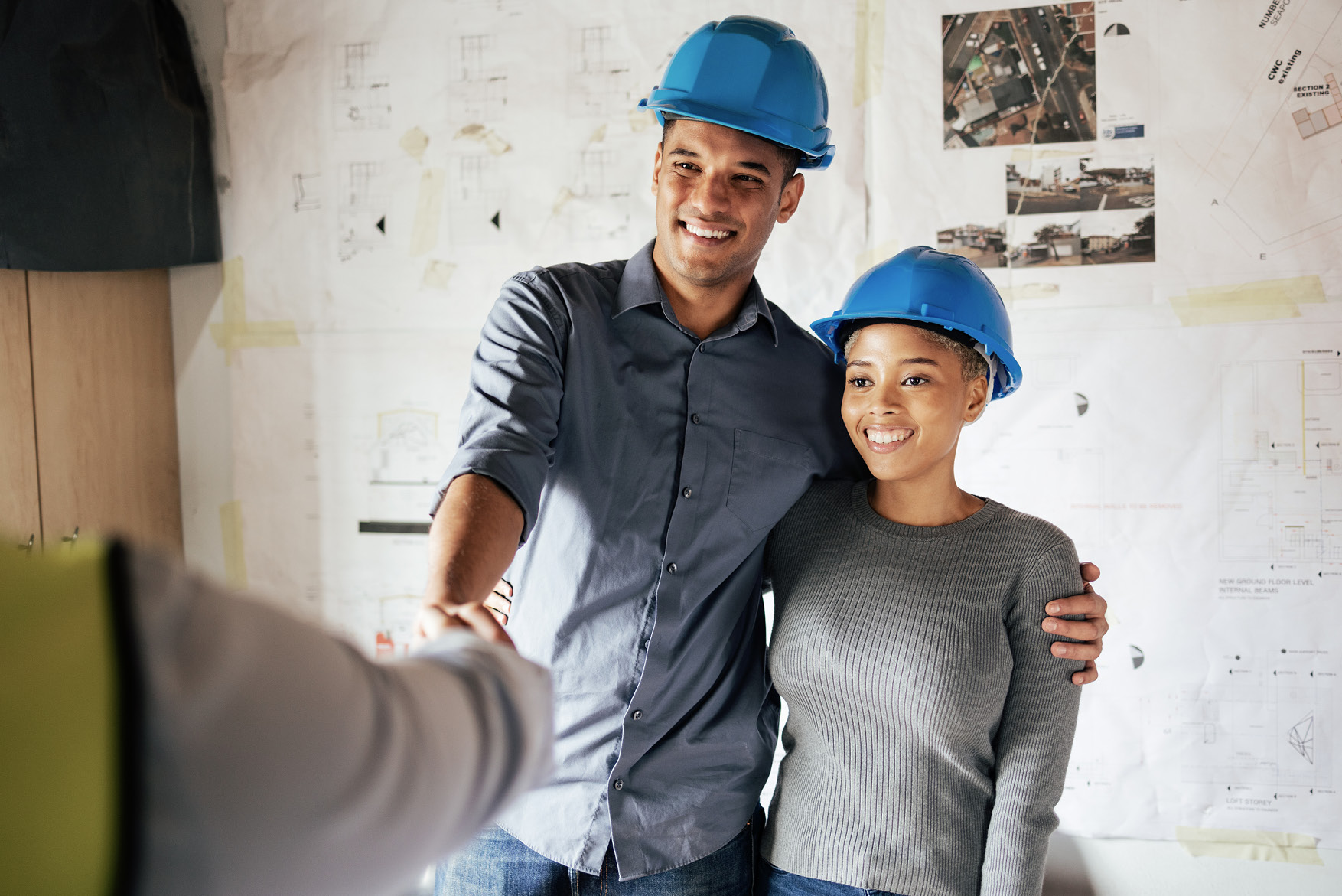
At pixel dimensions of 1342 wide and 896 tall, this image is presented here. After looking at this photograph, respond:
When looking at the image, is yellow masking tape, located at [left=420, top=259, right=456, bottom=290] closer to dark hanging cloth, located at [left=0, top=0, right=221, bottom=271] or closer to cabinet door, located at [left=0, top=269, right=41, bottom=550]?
dark hanging cloth, located at [left=0, top=0, right=221, bottom=271]

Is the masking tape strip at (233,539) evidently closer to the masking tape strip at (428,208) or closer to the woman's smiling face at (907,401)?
the masking tape strip at (428,208)

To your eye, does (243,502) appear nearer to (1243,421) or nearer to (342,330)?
(342,330)

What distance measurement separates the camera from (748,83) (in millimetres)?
1289

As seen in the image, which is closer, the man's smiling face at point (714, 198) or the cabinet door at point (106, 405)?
the man's smiling face at point (714, 198)

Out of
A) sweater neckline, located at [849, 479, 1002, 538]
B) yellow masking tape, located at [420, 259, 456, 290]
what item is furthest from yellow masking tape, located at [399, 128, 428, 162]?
sweater neckline, located at [849, 479, 1002, 538]

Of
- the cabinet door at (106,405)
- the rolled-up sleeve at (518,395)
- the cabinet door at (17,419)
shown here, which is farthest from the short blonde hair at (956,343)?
the cabinet door at (17,419)

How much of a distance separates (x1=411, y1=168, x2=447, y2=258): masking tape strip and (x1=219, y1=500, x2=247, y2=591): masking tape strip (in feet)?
2.59

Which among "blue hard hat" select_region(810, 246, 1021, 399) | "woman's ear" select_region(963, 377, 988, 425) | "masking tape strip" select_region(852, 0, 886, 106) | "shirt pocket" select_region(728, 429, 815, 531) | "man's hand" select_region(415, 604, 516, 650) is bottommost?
"man's hand" select_region(415, 604, 516, 650)

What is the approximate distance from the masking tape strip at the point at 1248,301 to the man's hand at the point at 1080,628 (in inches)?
31.4

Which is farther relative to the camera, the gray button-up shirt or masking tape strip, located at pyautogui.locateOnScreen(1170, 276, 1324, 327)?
masking tape strip, located at pyautogui.locateOnScreen(1170, 276, 1324, 327)

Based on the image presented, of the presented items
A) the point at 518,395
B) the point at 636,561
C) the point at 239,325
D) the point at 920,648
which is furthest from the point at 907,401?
the point at 239,325

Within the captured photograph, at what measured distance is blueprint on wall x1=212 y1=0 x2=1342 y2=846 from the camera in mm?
1713

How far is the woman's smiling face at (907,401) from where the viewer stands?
4.26 ft

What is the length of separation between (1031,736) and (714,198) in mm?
869
